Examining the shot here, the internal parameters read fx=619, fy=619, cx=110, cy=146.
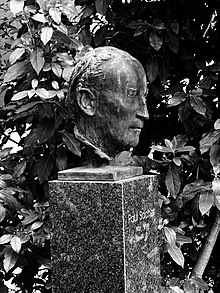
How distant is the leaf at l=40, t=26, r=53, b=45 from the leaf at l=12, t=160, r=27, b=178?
33.8 inches

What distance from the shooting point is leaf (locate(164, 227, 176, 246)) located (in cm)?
344

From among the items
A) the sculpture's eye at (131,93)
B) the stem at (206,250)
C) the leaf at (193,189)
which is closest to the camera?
the sculpture's eye at (131,93)

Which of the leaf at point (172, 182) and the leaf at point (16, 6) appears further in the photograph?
the leaf at point (172, 182)

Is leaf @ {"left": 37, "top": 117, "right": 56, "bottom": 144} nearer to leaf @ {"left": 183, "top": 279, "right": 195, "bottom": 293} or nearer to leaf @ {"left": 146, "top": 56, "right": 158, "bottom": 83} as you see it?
leaf @ {"left": 146, "top": 56, "right": 158, "bottom": 83}

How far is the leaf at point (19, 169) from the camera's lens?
3.78 meters

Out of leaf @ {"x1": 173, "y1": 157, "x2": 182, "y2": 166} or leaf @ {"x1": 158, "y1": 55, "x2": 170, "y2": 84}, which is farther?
leaf @ {"x1": 158, "y1": 55, "x2": 170, "y2": 84}

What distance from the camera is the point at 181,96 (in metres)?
Result: 3.66

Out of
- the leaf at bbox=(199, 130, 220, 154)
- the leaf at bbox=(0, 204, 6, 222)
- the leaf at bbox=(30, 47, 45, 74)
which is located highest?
the leaf at bbox=(30, 47, 45, 74)

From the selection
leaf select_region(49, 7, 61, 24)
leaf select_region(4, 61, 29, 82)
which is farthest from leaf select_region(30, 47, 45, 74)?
leaf select_region(49, 7, 61, 24)

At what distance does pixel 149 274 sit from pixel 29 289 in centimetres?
118

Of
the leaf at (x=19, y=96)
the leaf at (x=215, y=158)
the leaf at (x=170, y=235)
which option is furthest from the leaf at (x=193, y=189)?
the leaf at (x=19, y=96)

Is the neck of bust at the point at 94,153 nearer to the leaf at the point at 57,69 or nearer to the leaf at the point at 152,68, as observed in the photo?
the leaf at the point at 57,69

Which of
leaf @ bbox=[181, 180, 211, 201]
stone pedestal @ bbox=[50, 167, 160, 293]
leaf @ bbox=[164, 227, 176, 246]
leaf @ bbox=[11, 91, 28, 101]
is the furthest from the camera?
leaf @ bbox=[181, 180, 211, 201]

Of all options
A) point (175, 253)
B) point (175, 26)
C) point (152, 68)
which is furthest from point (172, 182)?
point (175, 26)
